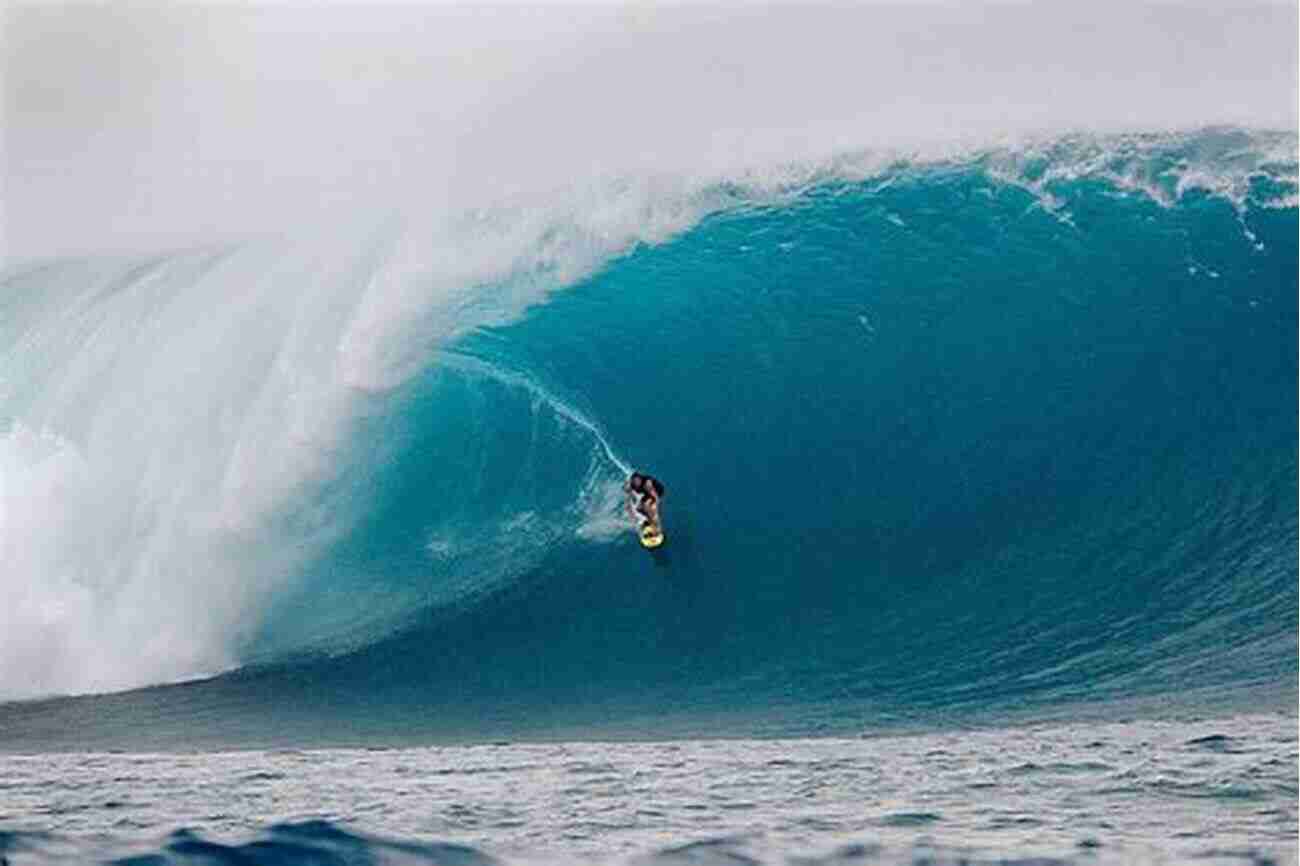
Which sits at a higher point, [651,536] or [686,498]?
[686,498]

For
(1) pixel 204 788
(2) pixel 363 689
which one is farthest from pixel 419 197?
(1) pixel 204 788

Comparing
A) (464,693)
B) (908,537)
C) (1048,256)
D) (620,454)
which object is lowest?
(464,693)

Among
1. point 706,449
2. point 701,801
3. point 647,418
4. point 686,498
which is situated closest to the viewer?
point 701,801

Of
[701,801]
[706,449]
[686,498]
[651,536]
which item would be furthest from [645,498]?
[701,801]

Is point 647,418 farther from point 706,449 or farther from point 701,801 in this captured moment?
point 701,801

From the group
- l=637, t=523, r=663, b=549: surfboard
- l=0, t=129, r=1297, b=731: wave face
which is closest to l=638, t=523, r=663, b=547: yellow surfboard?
l=637, t=523, r=663, b=549: surfboard

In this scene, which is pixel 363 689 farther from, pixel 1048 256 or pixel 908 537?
pixel 1048 256
